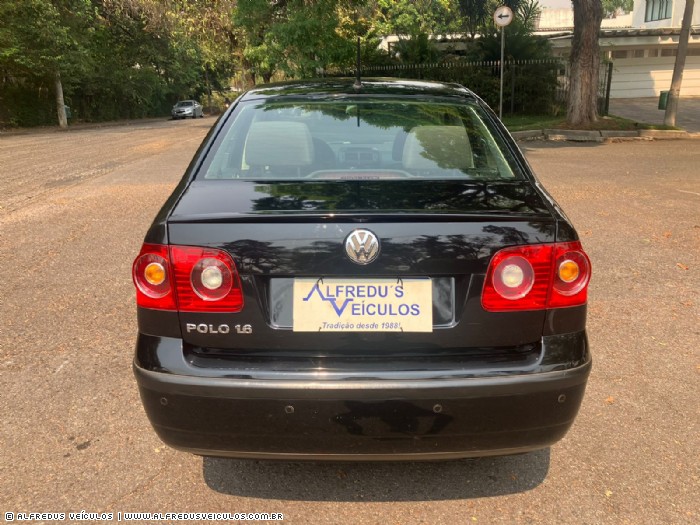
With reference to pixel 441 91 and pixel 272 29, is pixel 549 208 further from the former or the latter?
pixel 272 29

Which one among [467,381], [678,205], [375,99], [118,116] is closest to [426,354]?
[467,381]

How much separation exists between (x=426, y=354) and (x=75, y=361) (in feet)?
8.00

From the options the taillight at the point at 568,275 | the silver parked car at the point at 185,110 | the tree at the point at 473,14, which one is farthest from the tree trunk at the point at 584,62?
the silver parked car at the point at 185,110

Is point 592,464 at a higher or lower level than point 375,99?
lower

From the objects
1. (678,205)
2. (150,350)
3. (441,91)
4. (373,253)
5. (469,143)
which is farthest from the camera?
(678,205)

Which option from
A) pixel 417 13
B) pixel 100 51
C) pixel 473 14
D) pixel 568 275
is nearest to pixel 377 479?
pixel 568 275

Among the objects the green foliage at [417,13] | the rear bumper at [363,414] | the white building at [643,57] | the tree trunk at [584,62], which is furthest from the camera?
the green foliage at [417,13]

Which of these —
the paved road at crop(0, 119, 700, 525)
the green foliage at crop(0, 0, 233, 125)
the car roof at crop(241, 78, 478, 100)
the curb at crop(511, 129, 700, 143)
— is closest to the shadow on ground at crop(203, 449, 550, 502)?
the paved road at crop(0, 119, 700, 525)

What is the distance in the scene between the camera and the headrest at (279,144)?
106 inches

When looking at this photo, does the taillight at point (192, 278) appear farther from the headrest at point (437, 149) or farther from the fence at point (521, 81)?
the fence at point (521, 81)

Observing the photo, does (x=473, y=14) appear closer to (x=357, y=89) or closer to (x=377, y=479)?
(x=357, y=89)

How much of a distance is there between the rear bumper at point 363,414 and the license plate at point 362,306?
0.61ft

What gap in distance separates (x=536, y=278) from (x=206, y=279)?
112 cm

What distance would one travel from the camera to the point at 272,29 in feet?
64.4
